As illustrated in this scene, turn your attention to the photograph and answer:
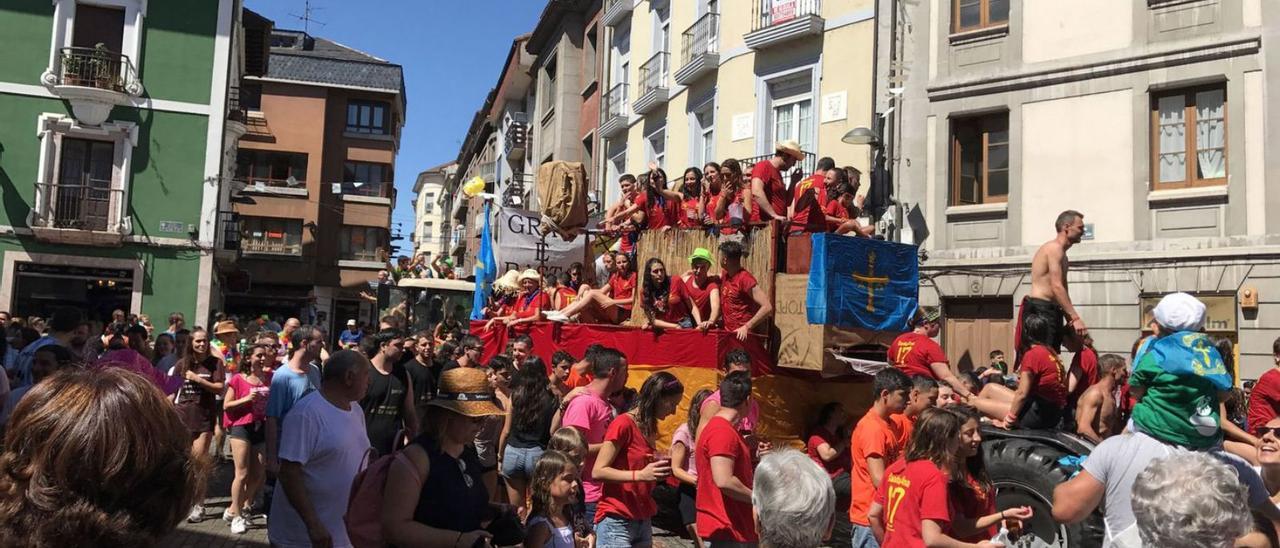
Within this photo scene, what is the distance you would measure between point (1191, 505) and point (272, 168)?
4512cm

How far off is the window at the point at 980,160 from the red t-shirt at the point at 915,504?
12.8m

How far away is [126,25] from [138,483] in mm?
26919

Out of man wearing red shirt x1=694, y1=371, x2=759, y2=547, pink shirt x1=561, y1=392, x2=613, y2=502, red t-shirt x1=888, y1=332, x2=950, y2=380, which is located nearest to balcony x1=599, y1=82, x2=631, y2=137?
red t-shirt x1=888, y1=332, x2=950, y2=380

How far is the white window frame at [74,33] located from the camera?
965 inches

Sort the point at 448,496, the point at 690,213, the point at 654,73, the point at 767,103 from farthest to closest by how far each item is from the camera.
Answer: the point at 654,73 < the point at 767,103 < the point at 690,213 < the point at 448,496

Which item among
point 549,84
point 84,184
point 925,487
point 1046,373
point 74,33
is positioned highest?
point 549,84

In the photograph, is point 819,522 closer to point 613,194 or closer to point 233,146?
point 613,194

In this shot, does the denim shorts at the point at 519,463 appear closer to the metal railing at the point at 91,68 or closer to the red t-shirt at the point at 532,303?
the red t-shirt at the point at 532,303

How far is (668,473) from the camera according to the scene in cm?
604

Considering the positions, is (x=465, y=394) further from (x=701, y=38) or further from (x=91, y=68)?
(x=91, y=68)

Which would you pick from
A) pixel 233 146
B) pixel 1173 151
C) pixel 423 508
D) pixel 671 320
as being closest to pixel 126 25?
pixel 233 146

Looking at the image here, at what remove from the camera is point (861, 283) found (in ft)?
31.3

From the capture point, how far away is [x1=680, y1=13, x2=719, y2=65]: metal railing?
70.1 ft

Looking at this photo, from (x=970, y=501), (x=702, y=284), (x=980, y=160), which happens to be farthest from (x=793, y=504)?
(x=980, y=160)
